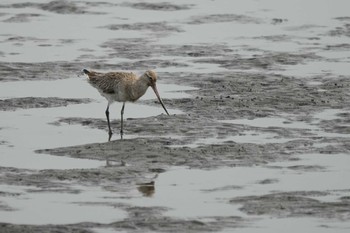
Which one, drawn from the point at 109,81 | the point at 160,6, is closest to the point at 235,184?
the point at 109,81

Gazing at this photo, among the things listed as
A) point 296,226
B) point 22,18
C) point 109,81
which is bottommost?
point 296,226

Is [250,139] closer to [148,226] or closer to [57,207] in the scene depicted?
[57,207]

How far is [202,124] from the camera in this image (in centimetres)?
1870

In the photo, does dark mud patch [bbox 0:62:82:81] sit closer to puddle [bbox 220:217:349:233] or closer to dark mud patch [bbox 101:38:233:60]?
dark mud patch [bbox 101:38:233:60]

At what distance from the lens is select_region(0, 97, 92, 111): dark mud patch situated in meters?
20.1

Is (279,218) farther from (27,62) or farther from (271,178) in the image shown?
(27,62)

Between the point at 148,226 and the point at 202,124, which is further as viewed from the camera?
the point at 202,124

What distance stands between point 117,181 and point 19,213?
182 centimetres

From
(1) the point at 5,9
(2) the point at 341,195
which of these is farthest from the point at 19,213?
(1) the point at 5,9

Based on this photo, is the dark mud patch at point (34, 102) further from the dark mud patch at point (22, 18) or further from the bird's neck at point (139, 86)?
the dark mud patch at point (22, 18)

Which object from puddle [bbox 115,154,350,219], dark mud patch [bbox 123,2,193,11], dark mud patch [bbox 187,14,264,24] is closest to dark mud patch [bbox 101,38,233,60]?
dark mud patch [bbox 187,14,264,24]

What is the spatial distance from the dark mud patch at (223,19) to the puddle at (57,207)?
13.6m

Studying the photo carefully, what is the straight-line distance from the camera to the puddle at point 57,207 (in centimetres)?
1381

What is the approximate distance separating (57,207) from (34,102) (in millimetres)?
6238
